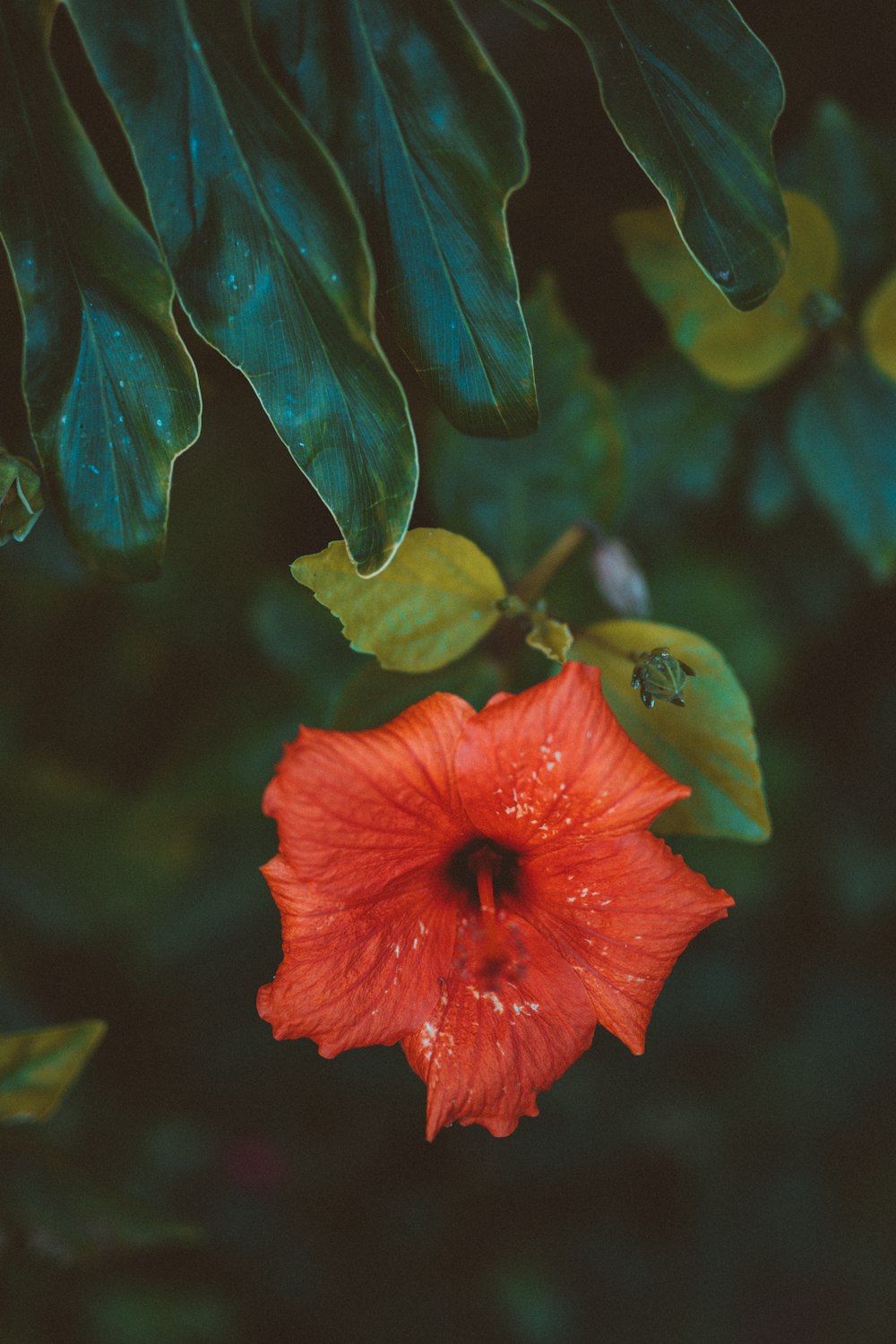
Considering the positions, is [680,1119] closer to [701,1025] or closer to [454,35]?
[701,1025]

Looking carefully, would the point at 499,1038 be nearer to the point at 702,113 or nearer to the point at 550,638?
the point at 550,638

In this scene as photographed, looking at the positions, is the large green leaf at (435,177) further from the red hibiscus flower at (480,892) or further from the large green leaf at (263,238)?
the red hibiscus flower at (480,892)

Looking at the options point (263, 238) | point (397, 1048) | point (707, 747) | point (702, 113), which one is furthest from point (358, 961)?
point (397, 1048)

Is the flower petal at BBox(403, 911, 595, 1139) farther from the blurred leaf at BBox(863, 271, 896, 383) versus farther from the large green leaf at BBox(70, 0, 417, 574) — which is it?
the blurred leaf at BBox(863, 271, 896, 383)

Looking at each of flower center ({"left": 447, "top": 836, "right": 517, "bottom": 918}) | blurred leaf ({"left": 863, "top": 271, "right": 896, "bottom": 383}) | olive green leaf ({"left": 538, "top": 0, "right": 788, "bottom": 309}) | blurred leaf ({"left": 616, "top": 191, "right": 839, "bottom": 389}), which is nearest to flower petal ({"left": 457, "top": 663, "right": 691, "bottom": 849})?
flower center ({"left": 447, "top": 836, "right": 517, "bottom": 918})

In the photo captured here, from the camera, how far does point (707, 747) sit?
82cm

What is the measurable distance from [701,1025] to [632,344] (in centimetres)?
130

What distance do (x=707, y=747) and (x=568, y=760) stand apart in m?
0.19

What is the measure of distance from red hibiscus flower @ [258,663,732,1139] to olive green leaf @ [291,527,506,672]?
101 millimetres

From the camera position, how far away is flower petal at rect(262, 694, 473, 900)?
2.15ft

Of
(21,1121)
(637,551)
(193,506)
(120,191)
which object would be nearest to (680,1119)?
(637,551)

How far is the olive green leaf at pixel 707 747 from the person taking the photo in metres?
0.80

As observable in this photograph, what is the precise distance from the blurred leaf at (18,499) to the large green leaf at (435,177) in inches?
11.9

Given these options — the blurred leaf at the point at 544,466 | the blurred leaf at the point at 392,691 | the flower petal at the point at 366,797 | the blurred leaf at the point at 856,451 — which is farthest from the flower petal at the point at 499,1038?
the blurred leaf at the point at 856,451
